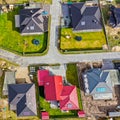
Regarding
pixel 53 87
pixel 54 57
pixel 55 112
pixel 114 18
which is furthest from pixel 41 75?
pixel 114 18

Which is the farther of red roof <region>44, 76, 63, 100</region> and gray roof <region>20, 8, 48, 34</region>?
gray roof <region>20, 8, 48, 34</region>

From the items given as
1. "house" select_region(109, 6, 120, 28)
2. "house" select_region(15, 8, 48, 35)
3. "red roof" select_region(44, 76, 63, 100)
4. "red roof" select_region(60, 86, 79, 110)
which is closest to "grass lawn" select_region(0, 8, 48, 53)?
"house" select_region(15, 8, 48, 35)

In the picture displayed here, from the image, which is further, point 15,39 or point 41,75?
point 15,39

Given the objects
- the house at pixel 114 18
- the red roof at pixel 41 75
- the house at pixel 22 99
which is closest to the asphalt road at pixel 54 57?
the red roof at pixel 41 75

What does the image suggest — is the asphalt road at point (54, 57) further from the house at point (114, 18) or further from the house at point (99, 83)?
the house at point (114, 18)

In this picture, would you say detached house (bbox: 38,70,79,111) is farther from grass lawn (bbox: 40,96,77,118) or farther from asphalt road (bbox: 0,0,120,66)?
asphalt road (bbox: 0,0,120,66)

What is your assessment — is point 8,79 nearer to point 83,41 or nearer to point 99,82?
point 99,82

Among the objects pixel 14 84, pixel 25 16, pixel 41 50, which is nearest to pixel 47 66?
pixel 41 50
